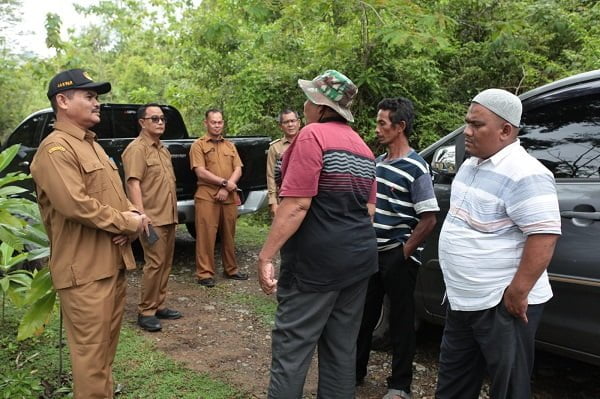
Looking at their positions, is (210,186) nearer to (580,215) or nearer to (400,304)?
(400,304)

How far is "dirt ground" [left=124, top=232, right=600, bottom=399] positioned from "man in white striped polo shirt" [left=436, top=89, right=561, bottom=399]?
1161 millimetres

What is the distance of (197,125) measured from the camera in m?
11.6

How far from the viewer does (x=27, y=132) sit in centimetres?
611

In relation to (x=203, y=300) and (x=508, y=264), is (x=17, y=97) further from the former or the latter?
(x=508, y=264)

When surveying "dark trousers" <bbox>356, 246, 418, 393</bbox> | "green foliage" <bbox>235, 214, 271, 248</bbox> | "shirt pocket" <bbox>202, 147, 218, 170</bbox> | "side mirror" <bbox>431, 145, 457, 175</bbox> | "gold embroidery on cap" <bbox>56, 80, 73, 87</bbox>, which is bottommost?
"green foliage" <bbox>235, 214, 271, 248</bbox>

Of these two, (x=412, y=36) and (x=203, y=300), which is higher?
(x=412, y=36)

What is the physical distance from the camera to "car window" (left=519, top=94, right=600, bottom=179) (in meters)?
2.57

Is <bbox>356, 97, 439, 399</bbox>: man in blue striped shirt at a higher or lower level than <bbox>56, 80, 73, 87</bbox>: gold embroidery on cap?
lower

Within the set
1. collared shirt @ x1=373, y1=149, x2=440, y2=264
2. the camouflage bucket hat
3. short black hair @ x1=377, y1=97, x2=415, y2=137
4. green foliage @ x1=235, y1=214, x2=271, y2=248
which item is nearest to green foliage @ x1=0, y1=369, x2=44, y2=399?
collared shirt @ x1=373, y1=149, x2=440, y2=264

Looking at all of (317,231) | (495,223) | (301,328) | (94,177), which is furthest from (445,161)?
(94,177)

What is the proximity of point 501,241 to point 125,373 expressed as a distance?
244cm

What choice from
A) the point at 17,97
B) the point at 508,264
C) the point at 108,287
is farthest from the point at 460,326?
the point at 17,97

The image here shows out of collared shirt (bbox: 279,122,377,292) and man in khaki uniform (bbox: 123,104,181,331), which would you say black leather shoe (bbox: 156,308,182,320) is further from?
collared shirt (bbox: 279,122,377,292)

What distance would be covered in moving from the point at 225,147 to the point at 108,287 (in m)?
3.05
